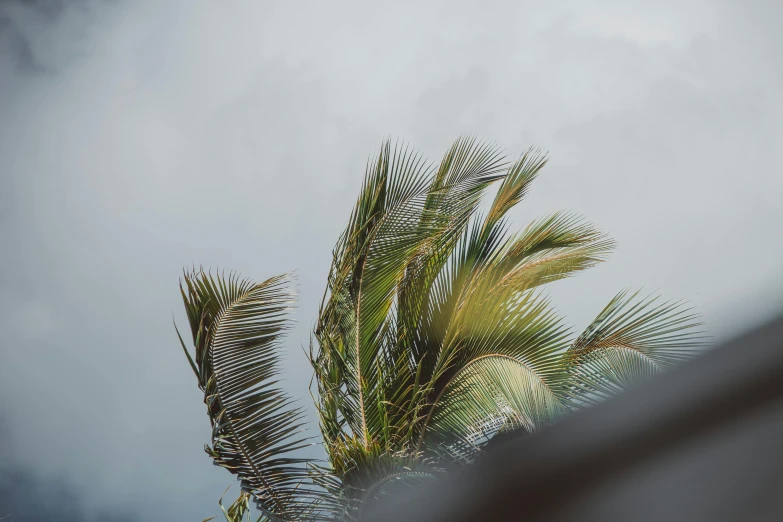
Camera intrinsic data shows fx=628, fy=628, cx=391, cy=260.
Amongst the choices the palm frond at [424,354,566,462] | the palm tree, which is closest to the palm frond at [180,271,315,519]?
the palm tree

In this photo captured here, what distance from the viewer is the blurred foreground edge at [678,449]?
0.93 m

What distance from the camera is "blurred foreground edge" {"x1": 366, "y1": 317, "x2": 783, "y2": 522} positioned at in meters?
0.93

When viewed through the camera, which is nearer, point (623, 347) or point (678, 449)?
point (678, 449)

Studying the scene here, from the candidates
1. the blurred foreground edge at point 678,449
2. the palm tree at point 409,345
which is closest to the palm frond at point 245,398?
the palm tree at point 409,345

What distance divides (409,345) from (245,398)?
4.64 ft

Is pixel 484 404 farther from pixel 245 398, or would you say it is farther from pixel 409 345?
pixel 245 398

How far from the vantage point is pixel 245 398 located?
4746 mm

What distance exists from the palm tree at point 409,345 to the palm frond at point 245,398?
10mm

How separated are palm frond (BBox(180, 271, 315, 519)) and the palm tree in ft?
0.03

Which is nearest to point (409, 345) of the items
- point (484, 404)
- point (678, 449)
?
point (484, 404)

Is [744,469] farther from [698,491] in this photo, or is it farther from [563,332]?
[563,332]

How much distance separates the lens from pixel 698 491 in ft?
3.34

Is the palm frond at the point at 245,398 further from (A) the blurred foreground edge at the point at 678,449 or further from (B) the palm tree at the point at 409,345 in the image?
A: (A) the blurred foreground edge at the point at 678,449

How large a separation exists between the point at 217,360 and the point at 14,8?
48967 millimetres
